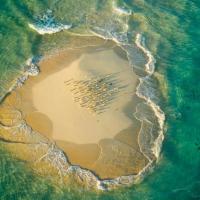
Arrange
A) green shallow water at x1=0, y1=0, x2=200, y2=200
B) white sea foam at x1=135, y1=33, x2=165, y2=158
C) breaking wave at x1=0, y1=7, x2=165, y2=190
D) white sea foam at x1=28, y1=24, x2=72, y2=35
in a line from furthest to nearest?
white sea foam at x1=28, y1=24, x2=72, y2=35, white sea foam at x1=135, y1=33, x2=165, y2=158, breaking wave at x1=0, y1=7, x2=165, y2=190, green shallow water at x1=0, y1=0, x2=200, y2=200

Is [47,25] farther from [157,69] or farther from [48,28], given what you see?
[157,69]

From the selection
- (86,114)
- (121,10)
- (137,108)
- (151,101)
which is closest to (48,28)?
(121,10)

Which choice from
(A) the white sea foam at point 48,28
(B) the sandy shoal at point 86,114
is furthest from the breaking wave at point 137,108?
(B) the sandy shoal at point 86,114

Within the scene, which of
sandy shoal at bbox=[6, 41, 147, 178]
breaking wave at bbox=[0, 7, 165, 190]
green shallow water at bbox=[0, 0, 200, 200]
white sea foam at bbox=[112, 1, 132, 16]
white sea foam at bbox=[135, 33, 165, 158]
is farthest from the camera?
white sea foam at bbox=[112, 1, 132, 16]

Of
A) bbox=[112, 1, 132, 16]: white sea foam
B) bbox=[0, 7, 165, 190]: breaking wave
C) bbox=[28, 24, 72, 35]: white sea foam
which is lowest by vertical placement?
bbox=[0, 7, 165, 190]: breaking wave

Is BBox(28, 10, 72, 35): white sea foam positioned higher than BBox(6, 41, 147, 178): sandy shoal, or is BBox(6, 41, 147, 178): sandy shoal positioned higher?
BBox(28, 10, 72, 35): white sea foam

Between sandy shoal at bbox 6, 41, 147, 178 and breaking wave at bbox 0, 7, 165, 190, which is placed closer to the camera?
breaking wave at bbox 0, 7, 165, 190

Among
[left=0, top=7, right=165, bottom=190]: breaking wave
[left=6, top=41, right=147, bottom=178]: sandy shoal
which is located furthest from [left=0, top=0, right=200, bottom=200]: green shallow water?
[left=6, top=41, right=147, bottom=178]: sandy shoal

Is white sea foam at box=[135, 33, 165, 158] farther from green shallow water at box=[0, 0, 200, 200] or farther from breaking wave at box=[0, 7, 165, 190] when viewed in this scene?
green shallow water at box=[0, 0, 200, 200]

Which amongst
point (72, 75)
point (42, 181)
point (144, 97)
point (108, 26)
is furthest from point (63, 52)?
point (42, 181)
